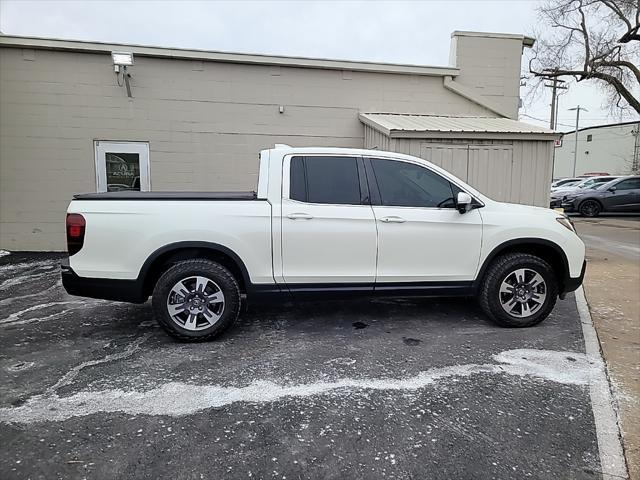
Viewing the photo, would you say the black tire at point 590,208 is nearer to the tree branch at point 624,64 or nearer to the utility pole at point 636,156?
the tree branch at point 624,64

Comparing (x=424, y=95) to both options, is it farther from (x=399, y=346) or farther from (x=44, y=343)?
(x=44, y=343)

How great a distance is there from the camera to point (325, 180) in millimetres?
4723

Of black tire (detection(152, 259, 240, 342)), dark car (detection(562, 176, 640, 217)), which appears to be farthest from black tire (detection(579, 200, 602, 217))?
black tire (detection(152, 259, 240, 342))

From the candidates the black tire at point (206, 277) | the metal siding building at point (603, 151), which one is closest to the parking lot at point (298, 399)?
the black tire at point (206, 277)

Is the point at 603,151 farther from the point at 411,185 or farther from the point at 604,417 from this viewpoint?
the point at 604,417

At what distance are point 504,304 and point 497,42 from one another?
25.5 ft

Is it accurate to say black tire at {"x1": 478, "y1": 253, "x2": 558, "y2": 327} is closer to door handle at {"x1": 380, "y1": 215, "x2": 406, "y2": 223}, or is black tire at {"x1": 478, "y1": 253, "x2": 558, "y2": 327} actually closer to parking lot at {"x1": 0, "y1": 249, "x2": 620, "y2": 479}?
parking lot at {"x1": 0, "y1": 249, "x2": 620, "y2": 479}

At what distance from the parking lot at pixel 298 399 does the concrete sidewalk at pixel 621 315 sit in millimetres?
211

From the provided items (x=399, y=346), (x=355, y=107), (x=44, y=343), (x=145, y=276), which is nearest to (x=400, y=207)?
(x=399, y=346)

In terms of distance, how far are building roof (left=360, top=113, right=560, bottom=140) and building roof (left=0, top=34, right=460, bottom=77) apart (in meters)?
0.96

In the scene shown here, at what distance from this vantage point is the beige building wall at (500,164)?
8.09 metres

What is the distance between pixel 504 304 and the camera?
16.2 feet

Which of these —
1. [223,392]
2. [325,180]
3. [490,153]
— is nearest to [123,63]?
[325,180]

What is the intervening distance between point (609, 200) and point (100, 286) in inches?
815
